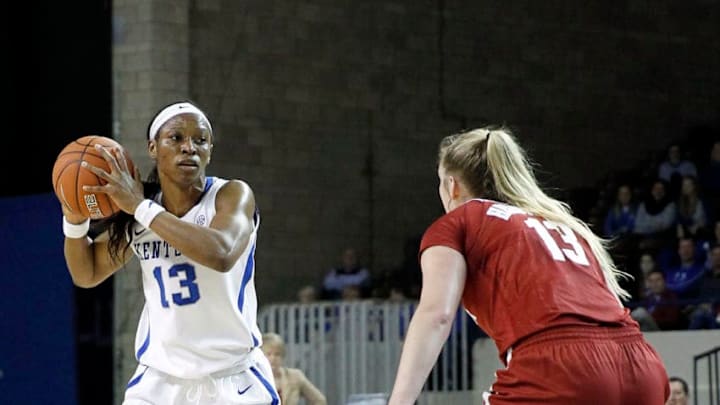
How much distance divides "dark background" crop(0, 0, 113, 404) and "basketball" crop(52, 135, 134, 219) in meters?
9.65

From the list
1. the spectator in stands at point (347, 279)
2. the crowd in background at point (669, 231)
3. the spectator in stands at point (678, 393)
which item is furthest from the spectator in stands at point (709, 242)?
the spectator in stands at point (678, 393)

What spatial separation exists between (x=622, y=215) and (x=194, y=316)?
1099cm

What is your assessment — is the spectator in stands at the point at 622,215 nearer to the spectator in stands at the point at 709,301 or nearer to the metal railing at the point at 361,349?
the spectator in stands at the point at 709,301

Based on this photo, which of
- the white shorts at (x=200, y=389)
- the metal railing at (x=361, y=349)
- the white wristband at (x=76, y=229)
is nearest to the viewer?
the white shorts at (x=200, y=389)

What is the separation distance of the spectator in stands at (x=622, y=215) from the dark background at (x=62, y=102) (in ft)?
17.0

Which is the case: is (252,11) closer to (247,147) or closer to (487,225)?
(247,147)

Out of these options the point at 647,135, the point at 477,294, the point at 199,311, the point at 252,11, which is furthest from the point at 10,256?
the point at 477,294

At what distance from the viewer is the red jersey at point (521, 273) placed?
391cm

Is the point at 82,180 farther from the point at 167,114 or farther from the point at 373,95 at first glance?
the point at 373,95

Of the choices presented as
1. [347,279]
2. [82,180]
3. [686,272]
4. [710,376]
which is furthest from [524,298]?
[347,279]

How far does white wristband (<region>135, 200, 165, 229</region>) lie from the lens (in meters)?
4.96

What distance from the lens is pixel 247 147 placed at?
614 inches

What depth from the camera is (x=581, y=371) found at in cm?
383

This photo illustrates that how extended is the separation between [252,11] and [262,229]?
2274 mm
